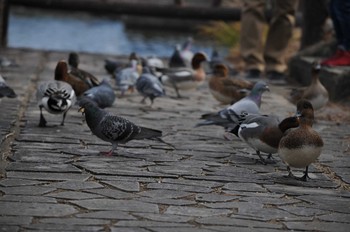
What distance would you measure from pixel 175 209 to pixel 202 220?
0.29m

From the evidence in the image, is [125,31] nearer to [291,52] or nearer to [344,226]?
[291,52]

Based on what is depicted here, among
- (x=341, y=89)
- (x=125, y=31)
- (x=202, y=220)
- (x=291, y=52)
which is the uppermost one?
(x=202, y=220)

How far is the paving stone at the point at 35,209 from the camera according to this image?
217 inches

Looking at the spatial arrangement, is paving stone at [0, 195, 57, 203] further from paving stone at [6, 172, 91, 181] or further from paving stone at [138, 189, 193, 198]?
paving stone at [138, 189, 193, 198]

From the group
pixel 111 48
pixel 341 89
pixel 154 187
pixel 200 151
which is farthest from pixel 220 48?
pixel 154 187

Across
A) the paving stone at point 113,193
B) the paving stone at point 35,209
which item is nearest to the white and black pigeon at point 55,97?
the paving stone at point 113,193

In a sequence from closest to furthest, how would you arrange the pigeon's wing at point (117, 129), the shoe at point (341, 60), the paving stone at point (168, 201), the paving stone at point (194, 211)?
the paving stone at point (194, 211) < the paving stone at point (168, 201) < the pigeon's wing at point (117, 129) < the shoe at point (341, 60)

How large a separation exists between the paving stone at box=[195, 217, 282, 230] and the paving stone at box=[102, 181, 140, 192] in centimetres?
85

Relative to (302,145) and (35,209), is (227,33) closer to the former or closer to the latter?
A: (302,145)

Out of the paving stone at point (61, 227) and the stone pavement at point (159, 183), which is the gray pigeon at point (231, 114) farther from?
the paving stone at point (61, 227)

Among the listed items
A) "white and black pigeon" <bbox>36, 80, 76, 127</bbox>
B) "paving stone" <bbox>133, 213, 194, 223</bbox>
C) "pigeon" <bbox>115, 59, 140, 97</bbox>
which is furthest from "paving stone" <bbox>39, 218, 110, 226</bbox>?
"pigeon" <bbox>115, 59, 140, 97</bbox>

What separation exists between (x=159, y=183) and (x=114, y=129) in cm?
106

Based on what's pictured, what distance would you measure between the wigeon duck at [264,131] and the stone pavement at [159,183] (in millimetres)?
176

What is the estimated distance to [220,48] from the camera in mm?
20219
